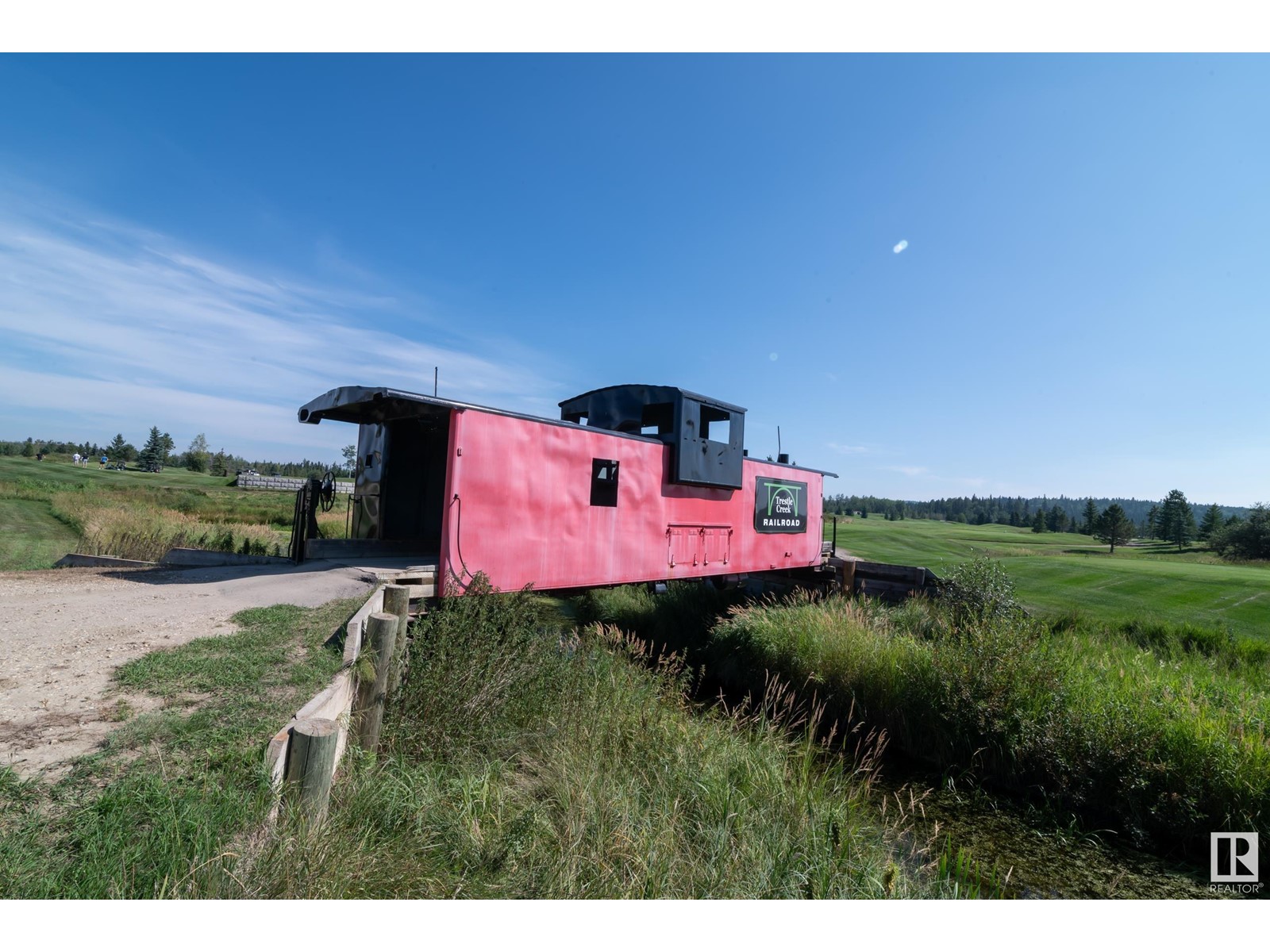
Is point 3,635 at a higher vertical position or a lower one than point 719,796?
higher

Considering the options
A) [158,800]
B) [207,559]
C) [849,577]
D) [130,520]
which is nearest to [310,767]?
[158,800]

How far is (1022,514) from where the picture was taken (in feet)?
368

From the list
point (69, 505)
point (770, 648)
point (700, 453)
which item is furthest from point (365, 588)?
point (69, 505)

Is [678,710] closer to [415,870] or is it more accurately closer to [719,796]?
[719,796]

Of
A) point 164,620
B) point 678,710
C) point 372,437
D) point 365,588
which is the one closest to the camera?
point 164,620

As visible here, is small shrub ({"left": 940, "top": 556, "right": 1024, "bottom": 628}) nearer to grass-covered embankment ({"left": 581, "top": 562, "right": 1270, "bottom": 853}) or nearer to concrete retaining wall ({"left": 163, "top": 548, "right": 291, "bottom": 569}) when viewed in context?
grass-covered embankment ({"left": 581, "top": 562, "right": 1270, "bottom": 853})

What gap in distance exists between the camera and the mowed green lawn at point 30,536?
1170 centimetres

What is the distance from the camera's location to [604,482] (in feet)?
30.6

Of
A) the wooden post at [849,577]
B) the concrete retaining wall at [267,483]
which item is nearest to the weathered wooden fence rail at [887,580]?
the wooden post at [849,577]

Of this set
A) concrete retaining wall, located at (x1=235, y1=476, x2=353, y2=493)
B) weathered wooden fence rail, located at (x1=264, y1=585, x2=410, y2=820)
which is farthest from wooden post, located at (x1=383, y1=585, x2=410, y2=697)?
concrete retaining wall, located at (x1=235, y1=476, x2=353, y2=493)

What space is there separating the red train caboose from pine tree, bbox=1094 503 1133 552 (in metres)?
58.8

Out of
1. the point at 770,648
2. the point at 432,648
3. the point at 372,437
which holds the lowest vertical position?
the point at 770,648

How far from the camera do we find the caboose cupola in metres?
10.6

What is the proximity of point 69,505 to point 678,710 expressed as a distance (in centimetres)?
2729
